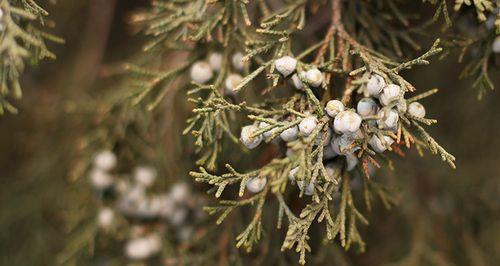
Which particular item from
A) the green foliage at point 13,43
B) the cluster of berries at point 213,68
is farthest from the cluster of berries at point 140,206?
the green foliage at point 13,43

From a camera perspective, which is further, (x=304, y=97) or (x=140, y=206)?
(x=140, y=206)

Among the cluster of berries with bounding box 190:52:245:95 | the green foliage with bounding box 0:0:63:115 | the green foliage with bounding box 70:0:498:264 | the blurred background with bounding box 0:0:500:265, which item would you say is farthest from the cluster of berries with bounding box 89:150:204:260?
the green foliage with bounding box 0:0:63:115

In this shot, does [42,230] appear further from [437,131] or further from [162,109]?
[437,131]

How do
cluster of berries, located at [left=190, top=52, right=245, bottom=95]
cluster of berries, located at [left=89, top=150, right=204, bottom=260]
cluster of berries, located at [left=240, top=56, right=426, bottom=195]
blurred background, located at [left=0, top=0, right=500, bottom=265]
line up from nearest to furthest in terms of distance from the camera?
cluster of berries, located at [left=240, top=56, right=426, bottom=195]
cluster of berries, located at [left=190, top=52, right=245, bottom=95]
cluster of berries, located at [left=89, top=150, right=204, bottom=260]
blurred background, located at [left=0, top=0, right=500, bottom=265]

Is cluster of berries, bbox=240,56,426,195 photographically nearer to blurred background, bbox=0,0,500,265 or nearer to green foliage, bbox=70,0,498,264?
green foliage, bbox=70,0,498,264

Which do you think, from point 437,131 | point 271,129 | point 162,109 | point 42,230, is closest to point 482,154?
point 437,131

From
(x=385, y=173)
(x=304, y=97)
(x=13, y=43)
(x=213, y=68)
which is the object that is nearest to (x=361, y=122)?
(x=304, y=97)

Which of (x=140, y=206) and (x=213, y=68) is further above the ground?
(x=213, y=68)

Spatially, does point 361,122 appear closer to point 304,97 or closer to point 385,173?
point 304,97
